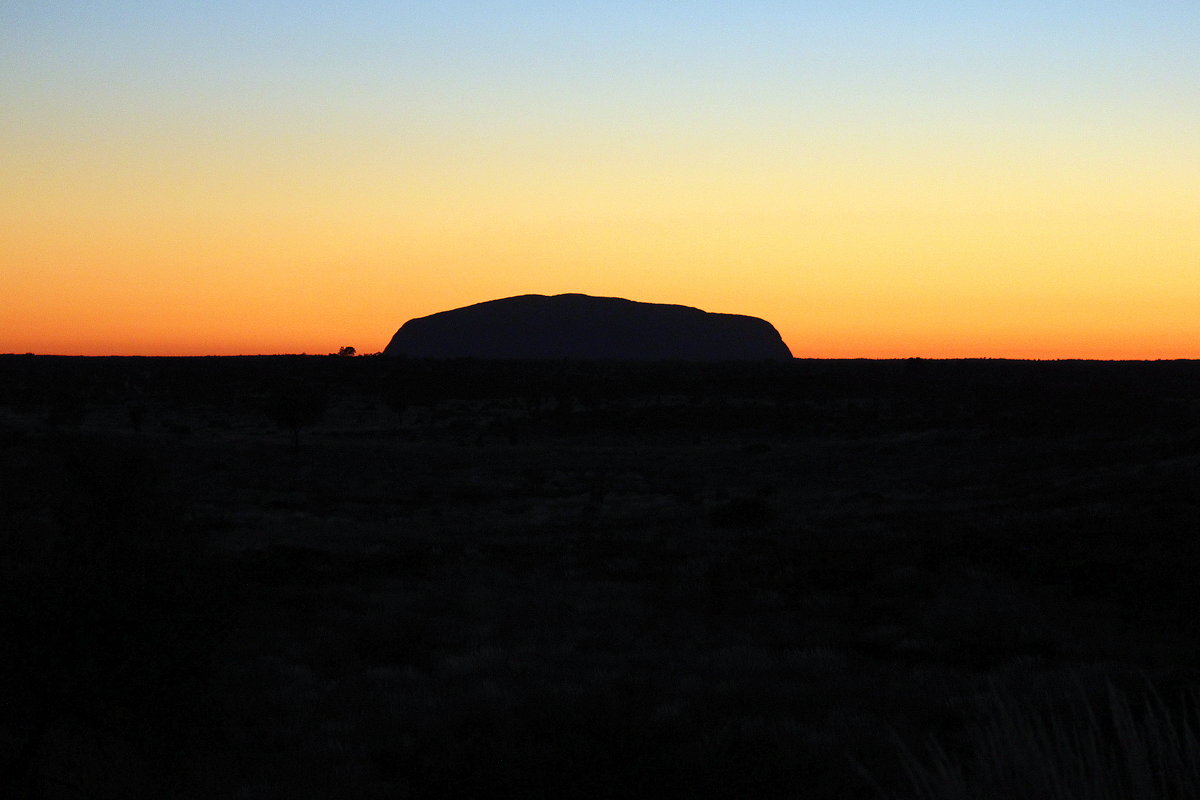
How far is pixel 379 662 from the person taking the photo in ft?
37.8

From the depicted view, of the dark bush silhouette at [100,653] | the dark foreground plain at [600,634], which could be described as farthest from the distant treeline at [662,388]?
the dark bush silhouette at [100,653]

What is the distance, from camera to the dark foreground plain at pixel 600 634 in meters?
7.20

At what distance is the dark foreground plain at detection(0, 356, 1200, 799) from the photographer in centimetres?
720

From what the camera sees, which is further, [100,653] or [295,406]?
[295,406]

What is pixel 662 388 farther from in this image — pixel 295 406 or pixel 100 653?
pixel 100 653

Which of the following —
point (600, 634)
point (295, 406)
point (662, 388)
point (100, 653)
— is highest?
point (662, 388)

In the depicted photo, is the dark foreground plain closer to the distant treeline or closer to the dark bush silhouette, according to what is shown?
the dark bush silhouette

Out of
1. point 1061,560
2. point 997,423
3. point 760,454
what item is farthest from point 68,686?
point 997,423

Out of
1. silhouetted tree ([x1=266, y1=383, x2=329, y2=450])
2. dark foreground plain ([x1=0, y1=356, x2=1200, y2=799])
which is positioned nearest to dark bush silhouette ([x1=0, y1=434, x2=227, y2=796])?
dark foreground plain ([x1=0, y1=356, x2=1200, y2=799])

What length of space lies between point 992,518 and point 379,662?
49.9ft

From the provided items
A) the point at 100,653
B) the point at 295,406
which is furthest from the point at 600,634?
the point at 295,406

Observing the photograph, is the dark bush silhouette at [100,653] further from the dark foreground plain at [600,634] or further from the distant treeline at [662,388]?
the distant treeline at [662,388]

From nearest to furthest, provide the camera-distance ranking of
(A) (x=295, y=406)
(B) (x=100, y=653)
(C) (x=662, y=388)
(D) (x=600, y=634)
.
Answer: (B) (x=100, y=653) → (D) (x=600, y=634) → (A) (x=295, y=406) → (C) (x=662, y=388)

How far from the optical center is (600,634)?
1266 centimetres
